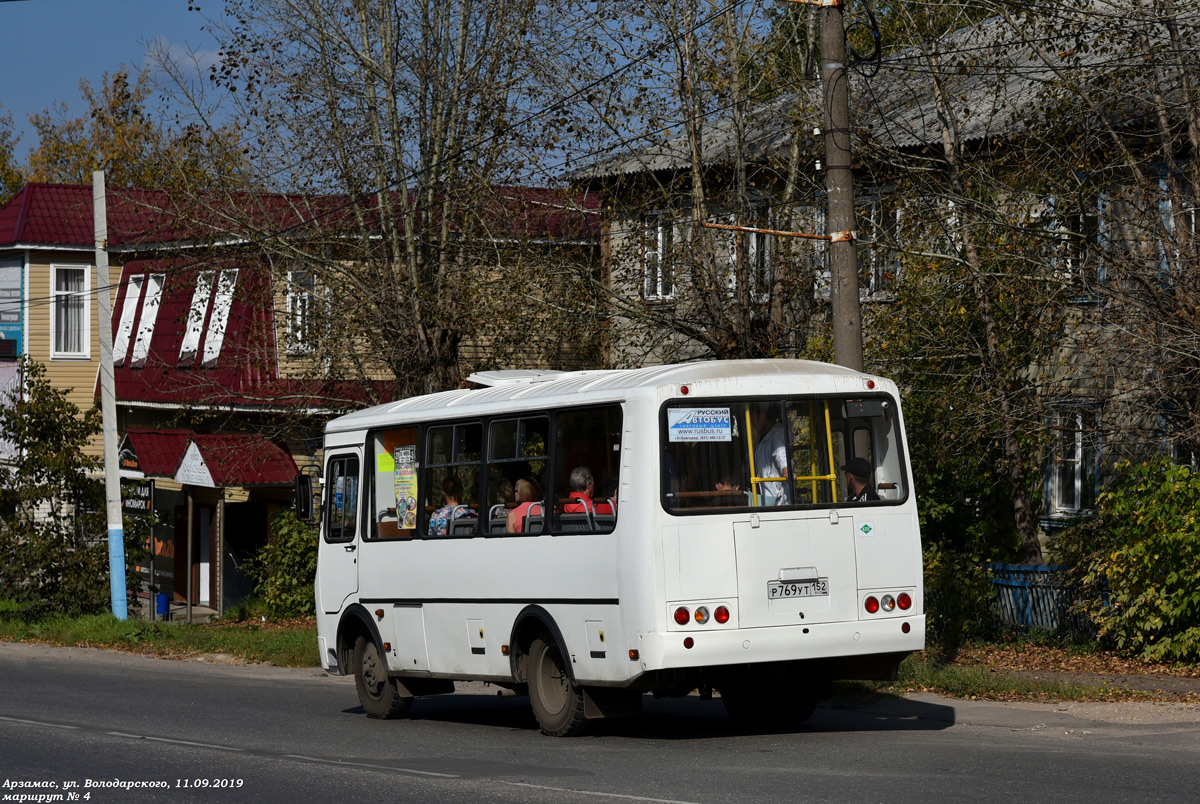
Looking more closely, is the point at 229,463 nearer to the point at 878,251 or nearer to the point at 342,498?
the point at 878,251

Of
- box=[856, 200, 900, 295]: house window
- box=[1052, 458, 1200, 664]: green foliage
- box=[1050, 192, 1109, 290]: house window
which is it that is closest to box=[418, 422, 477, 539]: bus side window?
box=[1052, 458, 1200, 664]: green foliage

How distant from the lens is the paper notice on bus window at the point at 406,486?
1370 cm

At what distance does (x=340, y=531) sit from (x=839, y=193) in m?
5.76

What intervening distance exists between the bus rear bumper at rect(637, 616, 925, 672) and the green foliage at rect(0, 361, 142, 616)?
20.6 metres

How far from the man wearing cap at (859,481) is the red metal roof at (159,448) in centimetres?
2267

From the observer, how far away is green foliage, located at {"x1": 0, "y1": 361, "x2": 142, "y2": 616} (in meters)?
28.6

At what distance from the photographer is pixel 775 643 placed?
35.6 feet

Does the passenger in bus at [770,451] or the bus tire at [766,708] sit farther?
the bus tire at [766,708]

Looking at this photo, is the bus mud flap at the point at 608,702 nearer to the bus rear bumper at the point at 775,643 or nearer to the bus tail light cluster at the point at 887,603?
the bus rear bumper at the point at 775,643

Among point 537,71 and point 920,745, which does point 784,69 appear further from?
point 920,745

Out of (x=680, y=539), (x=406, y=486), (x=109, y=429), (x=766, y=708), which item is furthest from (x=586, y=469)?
(x=109, y=429)

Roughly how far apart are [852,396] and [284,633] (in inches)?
592

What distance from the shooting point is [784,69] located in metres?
21.6

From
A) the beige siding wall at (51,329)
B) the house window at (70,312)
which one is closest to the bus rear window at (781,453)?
the beige siding wall at (51,329)
